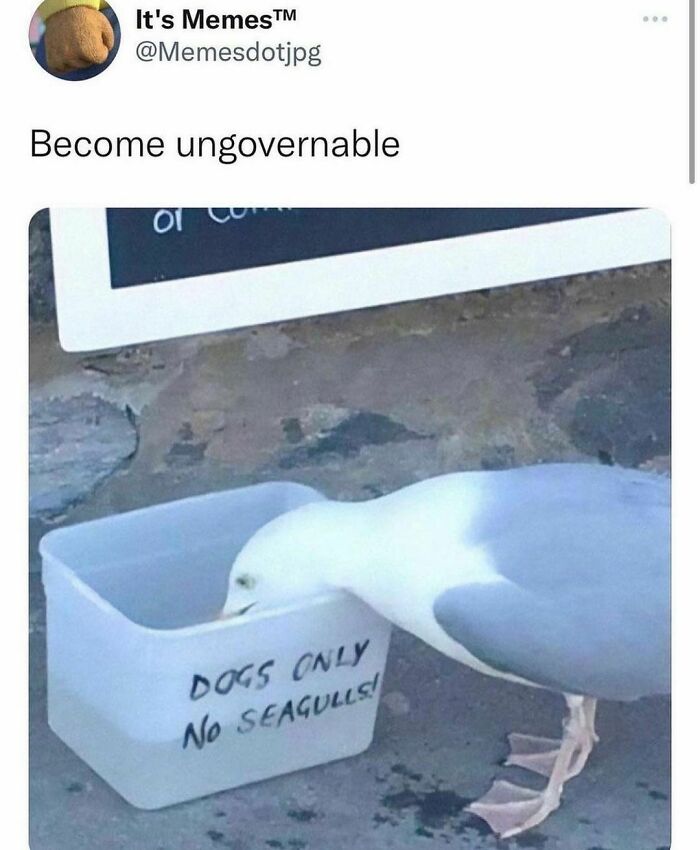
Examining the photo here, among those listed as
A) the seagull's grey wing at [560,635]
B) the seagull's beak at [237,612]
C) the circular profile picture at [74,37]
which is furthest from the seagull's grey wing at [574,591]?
the circular profile picture at [74,37]

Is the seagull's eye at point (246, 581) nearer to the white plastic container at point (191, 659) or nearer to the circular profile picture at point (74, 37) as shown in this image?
the white plastic container at point (191, 659)

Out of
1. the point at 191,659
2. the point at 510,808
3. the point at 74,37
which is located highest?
the point at 74,37

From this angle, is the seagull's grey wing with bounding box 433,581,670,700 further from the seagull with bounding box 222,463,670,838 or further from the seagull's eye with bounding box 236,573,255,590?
the seagull's eye with bounding box 236,573,255,590

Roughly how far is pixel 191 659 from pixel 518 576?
209 millimetres

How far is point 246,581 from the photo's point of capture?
958 mm

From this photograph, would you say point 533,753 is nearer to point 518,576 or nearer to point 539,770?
point 539,770

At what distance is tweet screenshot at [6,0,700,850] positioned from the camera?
35.6 inches

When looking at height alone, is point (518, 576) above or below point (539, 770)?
above

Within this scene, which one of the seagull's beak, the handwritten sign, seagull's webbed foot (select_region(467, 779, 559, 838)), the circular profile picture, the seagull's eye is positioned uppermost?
the circular profile picture

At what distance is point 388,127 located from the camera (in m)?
0.91

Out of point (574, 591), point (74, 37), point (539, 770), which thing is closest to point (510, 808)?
point (539, 770)

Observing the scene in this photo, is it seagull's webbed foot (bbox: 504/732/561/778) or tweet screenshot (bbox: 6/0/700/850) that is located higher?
tweet screenshot (bbox: 6/0/700/850)

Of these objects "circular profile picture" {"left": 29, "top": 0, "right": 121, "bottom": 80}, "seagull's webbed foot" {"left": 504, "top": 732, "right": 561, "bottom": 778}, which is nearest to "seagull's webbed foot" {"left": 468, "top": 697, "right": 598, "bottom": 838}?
"seagull's webbed foot" {"left": 504, "top": 732, "right": 561, "bottom": 778}

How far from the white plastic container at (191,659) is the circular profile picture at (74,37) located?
276mm
